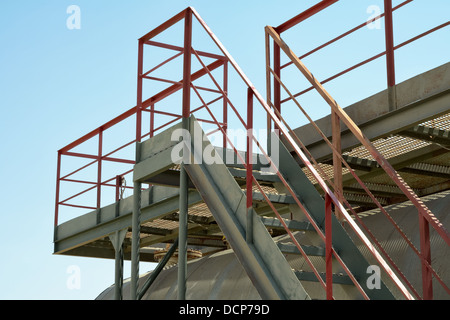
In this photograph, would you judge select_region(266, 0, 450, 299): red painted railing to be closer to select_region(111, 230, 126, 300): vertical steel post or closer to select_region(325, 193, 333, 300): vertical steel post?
select_region(325, 193, 333, 300): vertical steel post

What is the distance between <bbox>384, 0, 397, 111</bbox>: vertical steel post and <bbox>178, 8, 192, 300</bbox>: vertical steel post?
2650 millimetres

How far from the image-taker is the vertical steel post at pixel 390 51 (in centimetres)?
934

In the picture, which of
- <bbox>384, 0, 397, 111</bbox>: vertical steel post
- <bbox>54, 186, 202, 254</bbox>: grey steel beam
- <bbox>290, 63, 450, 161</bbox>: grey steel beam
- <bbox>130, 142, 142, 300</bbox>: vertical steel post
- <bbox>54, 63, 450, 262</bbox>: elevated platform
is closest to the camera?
<bbox>290, 63, 450, 161</bbox>: grey steel beam

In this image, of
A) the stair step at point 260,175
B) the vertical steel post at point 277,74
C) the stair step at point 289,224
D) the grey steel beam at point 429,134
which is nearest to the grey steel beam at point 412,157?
the grey steel beam at point 429,134

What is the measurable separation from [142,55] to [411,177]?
475 centimetres

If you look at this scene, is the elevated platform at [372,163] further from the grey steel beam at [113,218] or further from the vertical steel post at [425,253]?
the vertical steel post at [425,253]

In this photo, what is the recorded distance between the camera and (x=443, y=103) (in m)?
8.48

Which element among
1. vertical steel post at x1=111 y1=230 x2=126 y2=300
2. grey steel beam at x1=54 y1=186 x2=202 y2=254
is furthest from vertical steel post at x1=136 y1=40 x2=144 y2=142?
vertical steel post at x1=111 y1=230 x2=126 y2=300

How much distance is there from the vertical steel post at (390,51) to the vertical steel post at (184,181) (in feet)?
8.69

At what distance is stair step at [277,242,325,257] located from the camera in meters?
7.96

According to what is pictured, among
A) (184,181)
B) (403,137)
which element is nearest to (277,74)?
(403,137)

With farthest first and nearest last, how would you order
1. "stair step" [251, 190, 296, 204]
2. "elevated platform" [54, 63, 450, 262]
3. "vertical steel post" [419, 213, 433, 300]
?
"elevated platform" [54, 63, 450, 262] → "stair step" [251, 190, 296, 204] → "vertical steel post" [419, 213, 433, 300]
